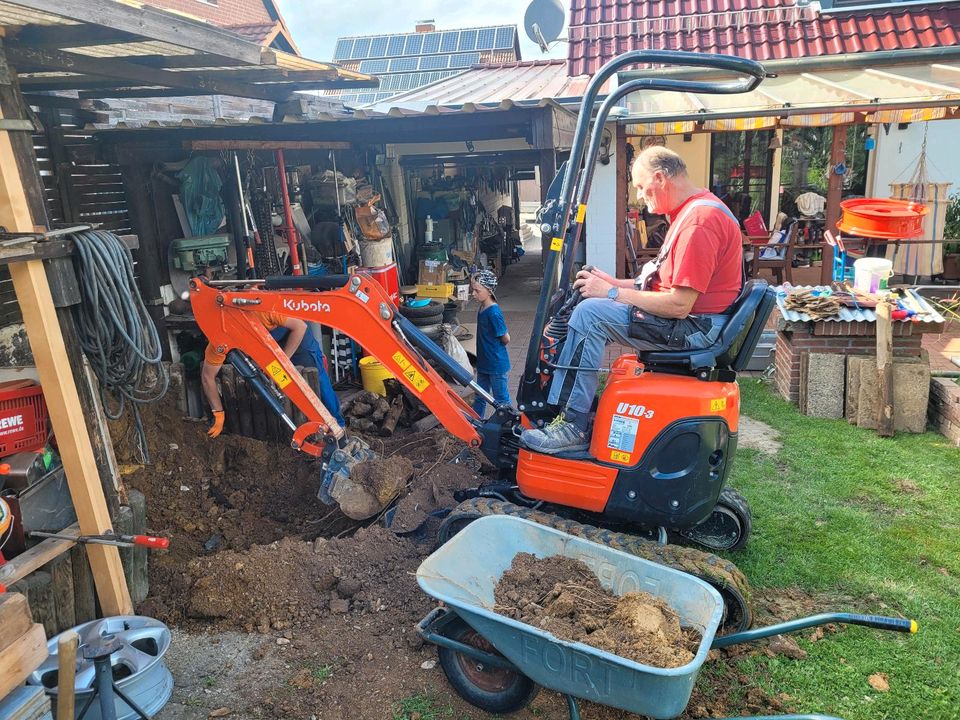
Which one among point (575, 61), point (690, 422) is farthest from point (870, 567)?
point (575, 61)

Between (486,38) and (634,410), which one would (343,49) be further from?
(634,410)

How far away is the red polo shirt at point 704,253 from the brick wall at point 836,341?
3400mm

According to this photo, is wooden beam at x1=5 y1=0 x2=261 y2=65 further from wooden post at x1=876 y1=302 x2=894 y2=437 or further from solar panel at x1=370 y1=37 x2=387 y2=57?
solar panel at x1=370 y1=37 x2=387 y2=57

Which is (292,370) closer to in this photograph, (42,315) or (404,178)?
(42,315)

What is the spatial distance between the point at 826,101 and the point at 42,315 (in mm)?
8118

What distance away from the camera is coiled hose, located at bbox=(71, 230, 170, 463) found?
371 centimetres

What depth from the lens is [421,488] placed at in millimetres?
4891

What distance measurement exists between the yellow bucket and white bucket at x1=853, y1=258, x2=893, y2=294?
15.6 ft

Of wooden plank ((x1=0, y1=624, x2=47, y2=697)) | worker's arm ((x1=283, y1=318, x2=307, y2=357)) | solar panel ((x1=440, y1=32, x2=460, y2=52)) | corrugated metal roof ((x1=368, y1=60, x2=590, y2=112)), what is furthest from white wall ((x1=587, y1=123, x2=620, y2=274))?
solar panel ((x1=440, y1=32, x2=460, y2=52))

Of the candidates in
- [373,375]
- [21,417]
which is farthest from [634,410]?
[373,375]

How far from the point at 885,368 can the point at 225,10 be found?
18784mm

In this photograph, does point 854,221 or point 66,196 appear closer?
point 66,196

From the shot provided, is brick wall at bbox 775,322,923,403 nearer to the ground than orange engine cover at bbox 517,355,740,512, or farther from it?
nearer to the ground

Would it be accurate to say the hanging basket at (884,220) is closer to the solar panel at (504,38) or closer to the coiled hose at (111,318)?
the coiled hose at (111,318)
